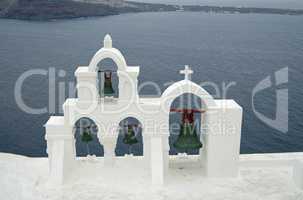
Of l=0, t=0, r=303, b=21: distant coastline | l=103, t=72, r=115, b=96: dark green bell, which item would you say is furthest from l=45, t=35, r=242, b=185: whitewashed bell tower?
l=0, t=0, r=303, b=21: distant coastline

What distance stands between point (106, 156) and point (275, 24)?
117508 millimetres

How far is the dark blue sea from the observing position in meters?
35.2

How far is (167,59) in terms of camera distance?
65.9m

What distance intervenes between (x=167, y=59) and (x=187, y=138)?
50.8m

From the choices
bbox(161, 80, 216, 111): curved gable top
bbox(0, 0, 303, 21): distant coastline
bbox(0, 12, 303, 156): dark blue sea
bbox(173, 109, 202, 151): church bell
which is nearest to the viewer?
bbox(161, 80, 216, 111): curved gable top

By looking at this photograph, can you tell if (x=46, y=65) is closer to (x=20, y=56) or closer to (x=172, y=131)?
(x=20, y=56)

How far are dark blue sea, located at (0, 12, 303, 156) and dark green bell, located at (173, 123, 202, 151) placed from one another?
17.1 m

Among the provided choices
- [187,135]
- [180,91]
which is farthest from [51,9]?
[180,91]

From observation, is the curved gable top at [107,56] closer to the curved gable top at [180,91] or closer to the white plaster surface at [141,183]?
the curved gable top at [180,91]

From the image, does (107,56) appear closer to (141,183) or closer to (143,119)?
(143,119)

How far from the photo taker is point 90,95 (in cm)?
1538

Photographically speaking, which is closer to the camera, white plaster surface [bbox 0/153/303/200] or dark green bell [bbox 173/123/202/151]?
white plaster surface [bbox 0/153/303/200]

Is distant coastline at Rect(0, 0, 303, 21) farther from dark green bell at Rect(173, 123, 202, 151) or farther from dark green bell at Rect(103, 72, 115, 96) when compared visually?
dark green bell at Rect(173, 123, 202, 151)

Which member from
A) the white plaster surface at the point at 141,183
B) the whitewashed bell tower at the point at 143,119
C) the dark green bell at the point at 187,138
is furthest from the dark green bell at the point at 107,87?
the dark green bell at the point at 187,138
